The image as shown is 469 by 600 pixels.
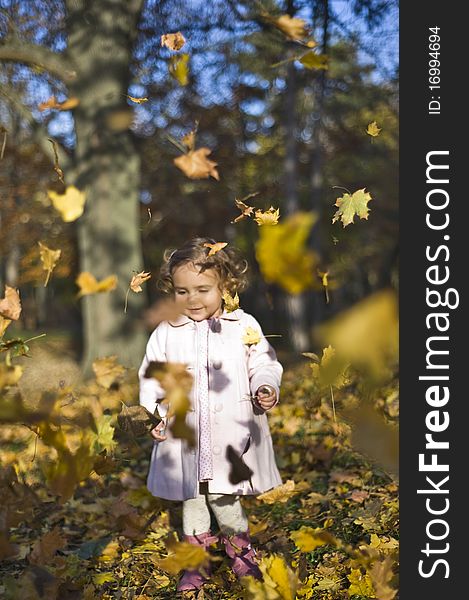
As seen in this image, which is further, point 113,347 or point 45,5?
point 45,5

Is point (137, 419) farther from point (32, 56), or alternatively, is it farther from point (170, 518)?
point (32, 56)

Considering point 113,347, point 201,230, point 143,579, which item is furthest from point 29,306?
point 143,579

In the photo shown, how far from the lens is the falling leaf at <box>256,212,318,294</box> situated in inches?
66.7

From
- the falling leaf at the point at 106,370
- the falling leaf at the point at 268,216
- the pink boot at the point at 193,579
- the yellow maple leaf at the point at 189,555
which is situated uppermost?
the falling leaf at the point at 268,216

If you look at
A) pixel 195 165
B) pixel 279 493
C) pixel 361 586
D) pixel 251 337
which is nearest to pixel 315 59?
pixel 195 165

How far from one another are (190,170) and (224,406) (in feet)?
3.27

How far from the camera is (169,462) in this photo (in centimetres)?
255

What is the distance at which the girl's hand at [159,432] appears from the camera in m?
2.41

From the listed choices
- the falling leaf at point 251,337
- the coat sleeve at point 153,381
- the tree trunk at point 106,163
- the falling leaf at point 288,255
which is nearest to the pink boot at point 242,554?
the coat sleeve at point 153,381

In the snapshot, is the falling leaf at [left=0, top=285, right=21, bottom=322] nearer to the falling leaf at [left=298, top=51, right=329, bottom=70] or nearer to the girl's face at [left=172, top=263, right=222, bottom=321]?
the girl's face at [left=172, top=263, right=222, bottom=321]

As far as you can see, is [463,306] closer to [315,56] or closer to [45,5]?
[315,56]

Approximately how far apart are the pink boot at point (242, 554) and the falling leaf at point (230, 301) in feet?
3.14

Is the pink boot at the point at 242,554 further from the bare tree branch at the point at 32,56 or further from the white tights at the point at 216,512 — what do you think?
the bare tree branch at the point at 32,56

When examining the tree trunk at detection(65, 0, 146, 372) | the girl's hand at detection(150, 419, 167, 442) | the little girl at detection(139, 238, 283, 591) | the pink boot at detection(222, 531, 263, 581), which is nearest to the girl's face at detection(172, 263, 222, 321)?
the little girl at detection(139, 238, 283, 591)
